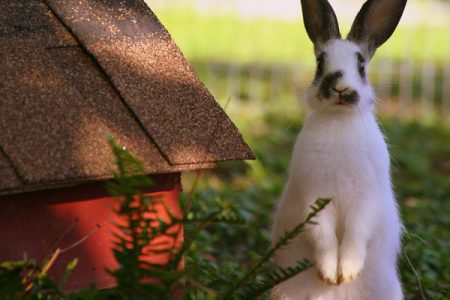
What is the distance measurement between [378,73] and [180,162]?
8.05 meters

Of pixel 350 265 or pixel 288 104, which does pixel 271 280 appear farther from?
pixel 288 104

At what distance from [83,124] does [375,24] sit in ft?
4.66

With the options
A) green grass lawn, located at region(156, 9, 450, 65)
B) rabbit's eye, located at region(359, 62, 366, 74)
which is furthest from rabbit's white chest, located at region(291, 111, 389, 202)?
green grass lawn, located at region(156, 9, 450, 65)

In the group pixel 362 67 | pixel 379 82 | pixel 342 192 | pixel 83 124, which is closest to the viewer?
pixel 83 124

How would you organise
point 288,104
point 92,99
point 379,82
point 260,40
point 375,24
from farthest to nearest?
point 260,40, point 379,82, point 288,104, point 375,24, point 92,99

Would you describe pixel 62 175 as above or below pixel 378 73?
above

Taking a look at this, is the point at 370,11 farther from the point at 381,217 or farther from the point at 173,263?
the point at 173,263

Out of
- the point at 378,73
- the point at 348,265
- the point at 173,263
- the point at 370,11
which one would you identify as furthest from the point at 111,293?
the point at 378,73

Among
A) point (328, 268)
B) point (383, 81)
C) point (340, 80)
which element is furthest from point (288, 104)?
point (328, 268)

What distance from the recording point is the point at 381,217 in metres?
3.56

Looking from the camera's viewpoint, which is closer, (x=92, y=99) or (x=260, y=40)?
(x=92, y=99)

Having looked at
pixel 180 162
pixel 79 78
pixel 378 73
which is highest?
pixel 79 78

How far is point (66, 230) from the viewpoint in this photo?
313cm

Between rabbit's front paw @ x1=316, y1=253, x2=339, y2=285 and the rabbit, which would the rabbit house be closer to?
the rabbit
